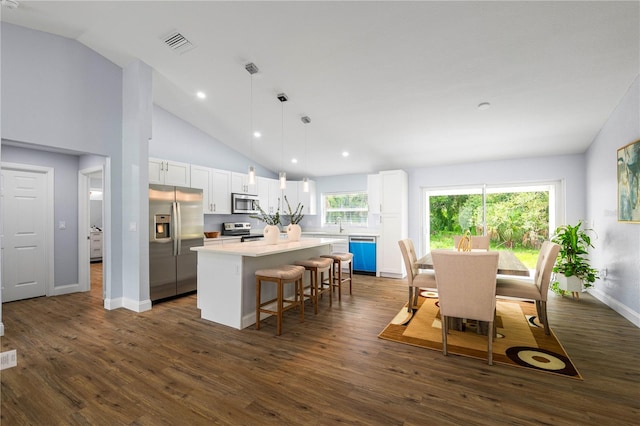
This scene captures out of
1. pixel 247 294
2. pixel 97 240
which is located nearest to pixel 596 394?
pixel 247 294

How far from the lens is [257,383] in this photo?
2135 millimetres

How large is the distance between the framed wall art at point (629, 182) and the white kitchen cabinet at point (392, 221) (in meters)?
3.00

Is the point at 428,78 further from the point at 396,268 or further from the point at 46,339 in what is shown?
the point at 46,339

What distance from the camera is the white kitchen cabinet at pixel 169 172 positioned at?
4.50 meters

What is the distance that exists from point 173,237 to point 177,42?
2.57 metres

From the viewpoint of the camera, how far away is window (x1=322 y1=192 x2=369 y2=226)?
674 centimetres

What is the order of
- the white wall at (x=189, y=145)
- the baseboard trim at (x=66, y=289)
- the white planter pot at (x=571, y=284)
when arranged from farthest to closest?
1. the white wall at (x=189, y=145)
2. the baseboard trim at (x=66, y=289)
3. the white planter pot at (x=571, y=284)

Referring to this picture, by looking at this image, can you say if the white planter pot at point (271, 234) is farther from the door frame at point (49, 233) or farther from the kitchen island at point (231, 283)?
the door frame at point (49, 233)

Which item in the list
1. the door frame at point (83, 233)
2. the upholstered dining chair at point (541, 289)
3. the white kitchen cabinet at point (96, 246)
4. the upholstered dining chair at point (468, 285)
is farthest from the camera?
the white kitchen cabinet at point (96, 246)

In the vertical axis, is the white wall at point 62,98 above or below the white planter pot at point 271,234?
above

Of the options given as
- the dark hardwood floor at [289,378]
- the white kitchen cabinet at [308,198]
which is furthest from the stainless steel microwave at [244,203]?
the dark hardwood floor at [289,378]

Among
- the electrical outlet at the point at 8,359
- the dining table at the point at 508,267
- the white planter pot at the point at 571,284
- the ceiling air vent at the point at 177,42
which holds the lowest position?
the electrical outlet at the point at 8,359

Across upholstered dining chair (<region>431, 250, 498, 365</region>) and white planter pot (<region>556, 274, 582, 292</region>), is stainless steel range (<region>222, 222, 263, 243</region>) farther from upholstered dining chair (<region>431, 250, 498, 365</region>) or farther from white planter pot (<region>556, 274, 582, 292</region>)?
white planter pot (<region>556, 274, 582, 292</region>)

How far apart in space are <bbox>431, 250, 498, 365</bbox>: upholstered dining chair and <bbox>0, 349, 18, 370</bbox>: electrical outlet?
3.60 m
